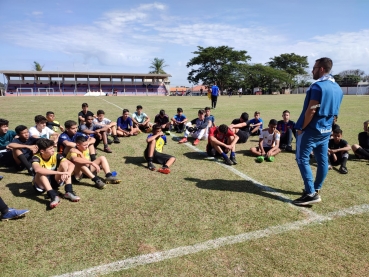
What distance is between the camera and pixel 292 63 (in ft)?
301

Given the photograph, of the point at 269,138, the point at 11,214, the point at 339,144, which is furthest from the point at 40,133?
the point at 339,144

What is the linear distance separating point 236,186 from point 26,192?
4251mm

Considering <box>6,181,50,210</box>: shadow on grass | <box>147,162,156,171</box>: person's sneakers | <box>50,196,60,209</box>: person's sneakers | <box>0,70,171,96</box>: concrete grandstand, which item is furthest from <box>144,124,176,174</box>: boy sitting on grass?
<box>0,70,171,96</box>: concrete grandstand

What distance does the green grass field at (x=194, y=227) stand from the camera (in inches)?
117

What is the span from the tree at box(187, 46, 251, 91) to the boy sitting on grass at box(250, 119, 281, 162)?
65739mm

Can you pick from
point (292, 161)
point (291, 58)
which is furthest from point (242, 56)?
point (292, 161)

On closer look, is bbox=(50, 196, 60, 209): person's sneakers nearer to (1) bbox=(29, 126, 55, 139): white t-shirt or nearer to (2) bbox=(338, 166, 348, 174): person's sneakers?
(1) bbox=(29, 126, 55, 139): white t-shirt

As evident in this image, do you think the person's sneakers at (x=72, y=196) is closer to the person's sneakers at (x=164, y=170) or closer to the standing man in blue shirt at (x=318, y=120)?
the person's sneakers at (x=164, y=170)

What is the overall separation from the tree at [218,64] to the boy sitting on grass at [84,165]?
68.4 metres

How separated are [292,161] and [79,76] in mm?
70913

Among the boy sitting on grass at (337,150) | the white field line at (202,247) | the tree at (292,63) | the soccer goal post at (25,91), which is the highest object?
the tree at (292,63)

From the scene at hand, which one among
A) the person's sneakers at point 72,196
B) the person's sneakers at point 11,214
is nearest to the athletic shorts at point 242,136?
the person's sneakers at point 72,196

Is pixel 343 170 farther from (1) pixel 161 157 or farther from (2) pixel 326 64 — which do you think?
(1) pixel 161 157

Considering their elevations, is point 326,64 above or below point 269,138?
above
